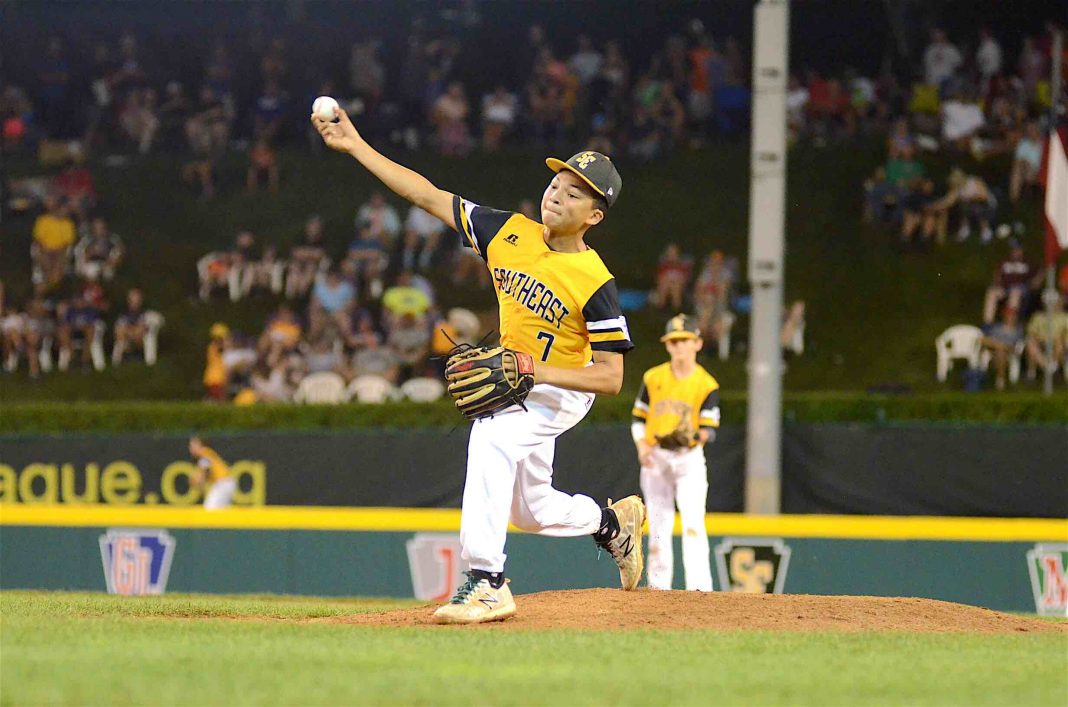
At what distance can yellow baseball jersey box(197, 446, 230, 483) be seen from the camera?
15.6m

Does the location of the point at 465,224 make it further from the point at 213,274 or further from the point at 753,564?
the point at 213,274

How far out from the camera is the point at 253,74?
26266 millimetres

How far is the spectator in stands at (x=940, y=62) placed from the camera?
895 inches

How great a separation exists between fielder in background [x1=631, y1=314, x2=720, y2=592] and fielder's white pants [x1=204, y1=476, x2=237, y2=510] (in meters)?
5.37

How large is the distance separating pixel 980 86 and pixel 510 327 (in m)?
17.2

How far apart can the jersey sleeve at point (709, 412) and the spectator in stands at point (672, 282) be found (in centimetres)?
842

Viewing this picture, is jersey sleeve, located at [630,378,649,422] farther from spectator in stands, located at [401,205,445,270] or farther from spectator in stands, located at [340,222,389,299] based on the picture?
spectator in stands, located at [401,205,445,270]

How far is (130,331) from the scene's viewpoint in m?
21.5

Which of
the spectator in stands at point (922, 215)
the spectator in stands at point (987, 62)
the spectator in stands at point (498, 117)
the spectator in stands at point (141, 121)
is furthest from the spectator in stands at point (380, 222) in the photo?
the spectator in stands at point (987, 62)

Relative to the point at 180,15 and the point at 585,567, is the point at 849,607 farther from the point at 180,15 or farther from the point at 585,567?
the point at 180,15

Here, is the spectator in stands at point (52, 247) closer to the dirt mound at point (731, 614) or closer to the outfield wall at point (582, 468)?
the outfield wall at point (582, 468)

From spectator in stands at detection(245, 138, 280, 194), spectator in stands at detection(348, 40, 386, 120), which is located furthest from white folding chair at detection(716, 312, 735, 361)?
spectator in stands at detection(245, 138, 280, 194)

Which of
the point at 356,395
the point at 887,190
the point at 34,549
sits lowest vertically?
the point at 34,549

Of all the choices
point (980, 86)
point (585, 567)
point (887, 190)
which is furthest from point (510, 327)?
point (980, 86)
